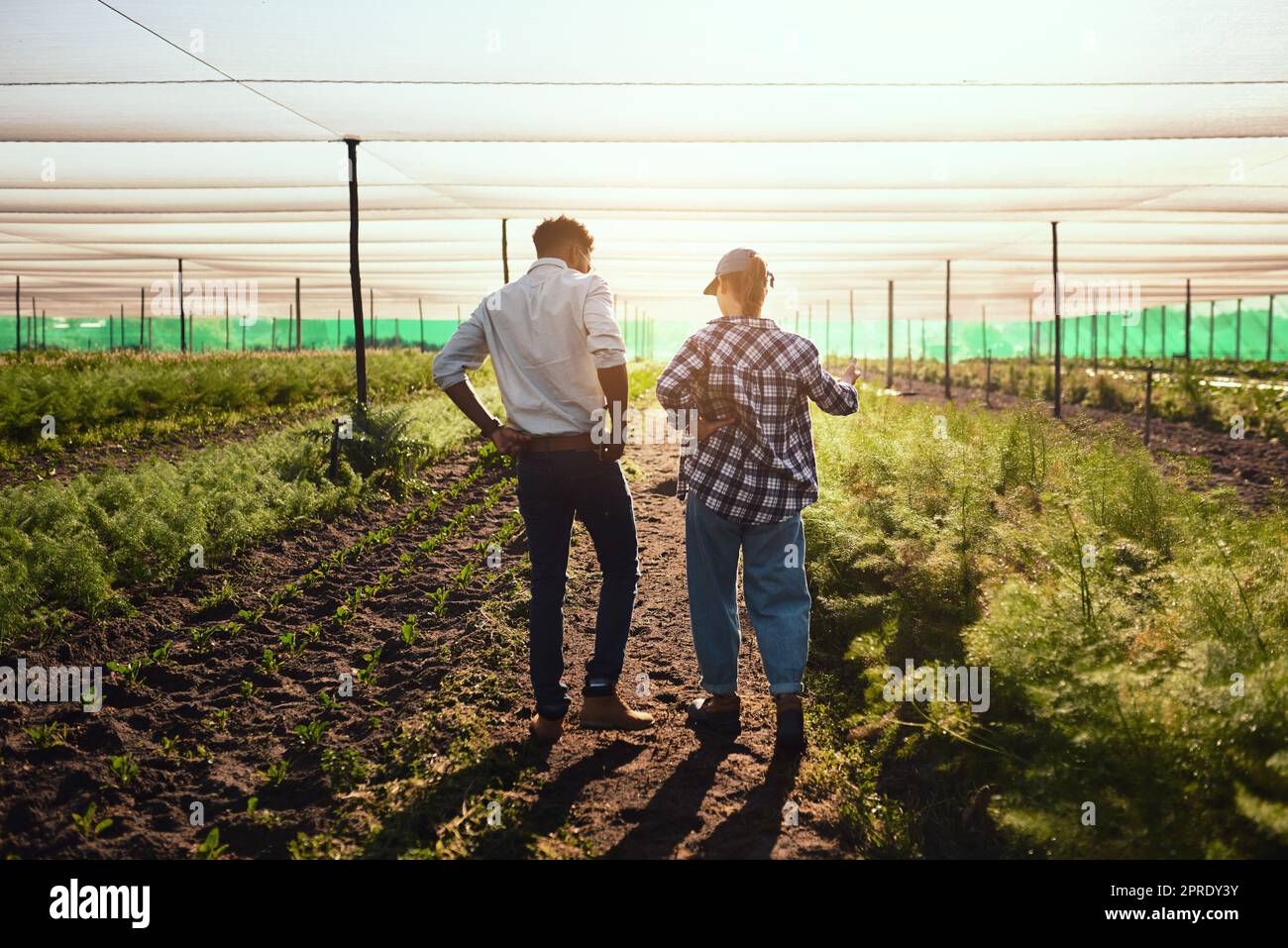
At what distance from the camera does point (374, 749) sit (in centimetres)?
330

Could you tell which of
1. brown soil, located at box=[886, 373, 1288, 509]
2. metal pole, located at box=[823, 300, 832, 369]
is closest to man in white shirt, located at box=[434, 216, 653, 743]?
brown soil, located at box=[886, 373, 1288, 509]

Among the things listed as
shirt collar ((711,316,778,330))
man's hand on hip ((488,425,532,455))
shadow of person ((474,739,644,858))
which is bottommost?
shadow of person ((474,739,644,858))

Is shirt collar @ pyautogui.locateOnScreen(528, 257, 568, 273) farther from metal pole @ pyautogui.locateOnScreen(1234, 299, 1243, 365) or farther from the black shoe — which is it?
metal pole @ pyautogui.locateOnScreen(1234, 299, 1243, 365)

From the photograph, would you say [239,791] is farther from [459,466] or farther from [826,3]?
[459,466]

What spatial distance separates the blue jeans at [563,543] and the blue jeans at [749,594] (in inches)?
10.7

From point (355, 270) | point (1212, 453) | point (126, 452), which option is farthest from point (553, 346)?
point (1212, 453)

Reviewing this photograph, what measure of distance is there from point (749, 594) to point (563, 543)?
74 centimetres

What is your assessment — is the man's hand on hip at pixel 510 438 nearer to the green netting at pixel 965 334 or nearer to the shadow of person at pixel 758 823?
the shadow of person at pixel 758 823

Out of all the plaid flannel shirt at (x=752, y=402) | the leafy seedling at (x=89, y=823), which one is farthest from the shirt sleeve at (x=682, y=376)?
the leafy seedling at (x=89, y=823)

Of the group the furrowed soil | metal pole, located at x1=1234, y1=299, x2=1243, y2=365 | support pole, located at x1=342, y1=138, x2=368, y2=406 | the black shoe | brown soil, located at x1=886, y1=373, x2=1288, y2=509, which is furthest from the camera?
metal pole, located at x1=1234, y1=299, x2=1243, y2=365

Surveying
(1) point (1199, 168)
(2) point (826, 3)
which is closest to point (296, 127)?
(2) point (826, 3)

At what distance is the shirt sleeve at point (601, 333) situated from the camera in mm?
3102

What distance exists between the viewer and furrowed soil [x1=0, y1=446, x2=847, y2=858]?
2701mm

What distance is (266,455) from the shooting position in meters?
8.13
